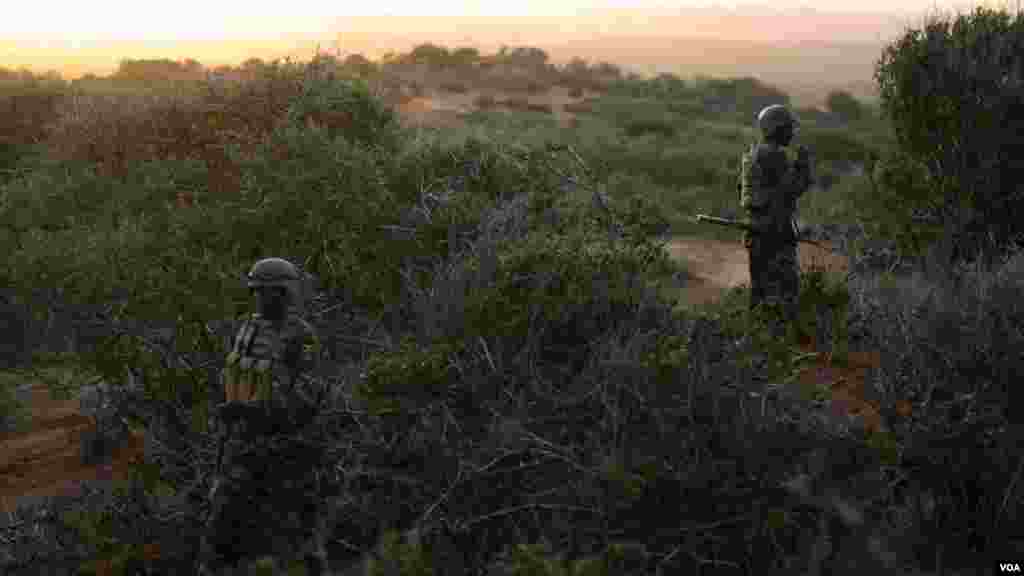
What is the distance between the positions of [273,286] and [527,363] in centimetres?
143

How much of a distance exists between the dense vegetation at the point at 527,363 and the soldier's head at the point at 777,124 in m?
1.03

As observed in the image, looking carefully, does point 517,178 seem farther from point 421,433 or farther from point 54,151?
point 54,151

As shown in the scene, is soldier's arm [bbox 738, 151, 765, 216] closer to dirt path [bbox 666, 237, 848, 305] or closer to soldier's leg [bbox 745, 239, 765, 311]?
soldier's leg [bbox 745, 239, 765, 311]

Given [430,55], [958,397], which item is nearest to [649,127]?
[430,55]

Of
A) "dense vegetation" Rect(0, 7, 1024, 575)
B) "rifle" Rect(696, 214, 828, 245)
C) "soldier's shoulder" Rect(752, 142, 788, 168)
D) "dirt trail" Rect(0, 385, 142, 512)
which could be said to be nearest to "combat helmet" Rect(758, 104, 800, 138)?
"soldier's shoulder" Rect(752, 142, 788, 168)

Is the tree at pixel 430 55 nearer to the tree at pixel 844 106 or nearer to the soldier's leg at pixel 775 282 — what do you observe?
the tree at pixel 844 106

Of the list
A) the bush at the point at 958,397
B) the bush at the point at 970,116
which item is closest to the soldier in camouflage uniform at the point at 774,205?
Result: the bush at the point at 958,397

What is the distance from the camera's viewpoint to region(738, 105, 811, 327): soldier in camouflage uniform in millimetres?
7191

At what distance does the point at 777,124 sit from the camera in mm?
7121

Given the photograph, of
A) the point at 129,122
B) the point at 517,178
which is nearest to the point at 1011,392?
the point at 517,178

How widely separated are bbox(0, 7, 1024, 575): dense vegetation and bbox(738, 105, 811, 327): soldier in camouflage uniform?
0.37m

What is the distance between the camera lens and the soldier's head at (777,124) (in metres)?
7.14

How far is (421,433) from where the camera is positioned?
14.7 ft

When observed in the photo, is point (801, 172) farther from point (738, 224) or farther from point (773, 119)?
point (738, 224)
